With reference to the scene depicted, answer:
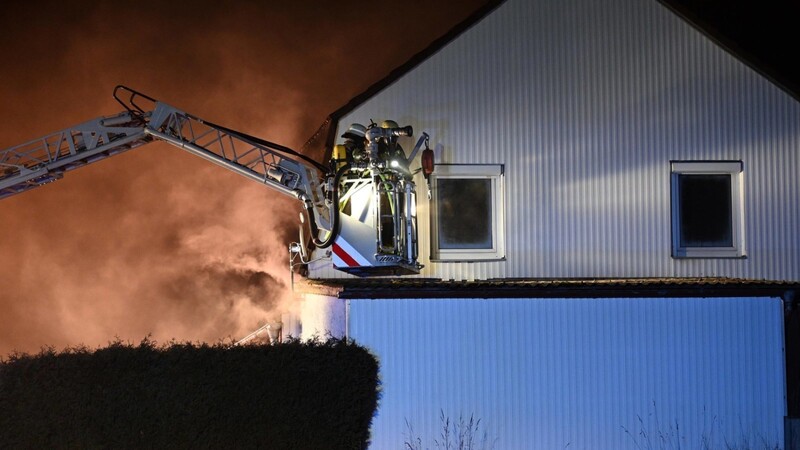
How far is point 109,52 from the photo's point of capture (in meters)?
20.4

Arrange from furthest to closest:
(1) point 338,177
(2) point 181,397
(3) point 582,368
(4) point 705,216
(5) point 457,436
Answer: (4) point 705,216, (1) point 338,177, (3) point 582,368, (5) point 457,436, (2) point 181,397

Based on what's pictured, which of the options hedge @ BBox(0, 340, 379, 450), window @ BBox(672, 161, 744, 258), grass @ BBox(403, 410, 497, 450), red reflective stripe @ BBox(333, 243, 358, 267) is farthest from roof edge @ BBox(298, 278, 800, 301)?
window @ BBox(672, 161, 744, 258)

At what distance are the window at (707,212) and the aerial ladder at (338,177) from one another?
179 inches

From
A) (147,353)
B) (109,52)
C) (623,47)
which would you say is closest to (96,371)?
(147,353)

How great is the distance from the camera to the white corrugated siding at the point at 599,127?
15609 mm

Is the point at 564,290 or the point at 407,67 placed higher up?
the point at 407,67

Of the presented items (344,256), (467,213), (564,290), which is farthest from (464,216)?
(564,290)

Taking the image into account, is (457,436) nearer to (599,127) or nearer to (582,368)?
(582,368)

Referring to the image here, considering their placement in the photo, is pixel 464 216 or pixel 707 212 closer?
pixel 464 216

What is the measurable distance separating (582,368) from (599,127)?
5.39 metres

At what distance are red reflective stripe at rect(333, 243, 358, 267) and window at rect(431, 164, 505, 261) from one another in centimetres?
161

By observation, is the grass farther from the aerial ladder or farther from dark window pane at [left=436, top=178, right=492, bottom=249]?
dark window pane at [left=436, top=178, right=492, bottom=249]

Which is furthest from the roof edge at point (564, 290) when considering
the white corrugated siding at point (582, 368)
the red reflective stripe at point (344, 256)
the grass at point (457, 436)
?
the red reflective stripe at point (344, 256)

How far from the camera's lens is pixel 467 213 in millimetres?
15570
